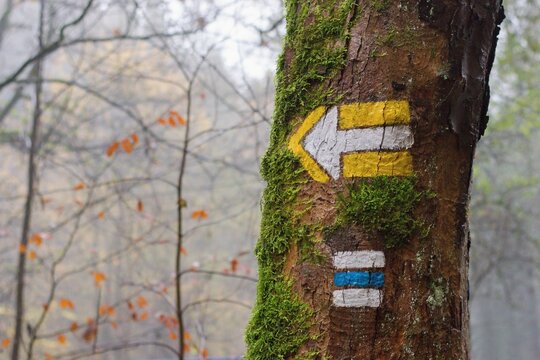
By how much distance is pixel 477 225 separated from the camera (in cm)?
799

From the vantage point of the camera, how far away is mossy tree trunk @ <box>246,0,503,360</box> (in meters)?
1.05

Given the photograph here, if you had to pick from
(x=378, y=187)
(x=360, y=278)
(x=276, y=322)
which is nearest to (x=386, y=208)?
(x=378, y=187)

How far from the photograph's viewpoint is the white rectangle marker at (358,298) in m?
1.05

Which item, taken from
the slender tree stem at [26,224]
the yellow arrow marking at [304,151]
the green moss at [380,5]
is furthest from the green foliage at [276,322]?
the slender tree stem at [26,224]

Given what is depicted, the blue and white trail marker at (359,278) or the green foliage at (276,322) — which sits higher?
the blue and white trail marker at (359,278)

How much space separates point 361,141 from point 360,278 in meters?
0.28

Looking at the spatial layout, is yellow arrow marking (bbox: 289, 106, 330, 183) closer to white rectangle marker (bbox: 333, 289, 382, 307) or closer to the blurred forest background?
white rectangle marker (bbox: 333, 289, 382, 307)

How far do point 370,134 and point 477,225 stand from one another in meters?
7.51

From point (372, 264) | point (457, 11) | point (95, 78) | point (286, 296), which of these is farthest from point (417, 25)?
point (95, 78)

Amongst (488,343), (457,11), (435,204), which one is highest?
(457,11)

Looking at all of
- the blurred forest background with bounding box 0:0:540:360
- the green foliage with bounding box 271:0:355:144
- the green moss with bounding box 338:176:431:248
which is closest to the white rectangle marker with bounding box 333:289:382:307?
the green moss with bounding box 338:176:431:248

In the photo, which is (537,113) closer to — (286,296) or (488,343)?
(286,296)

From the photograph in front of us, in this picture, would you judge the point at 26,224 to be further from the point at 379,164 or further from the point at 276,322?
the point at 379,164

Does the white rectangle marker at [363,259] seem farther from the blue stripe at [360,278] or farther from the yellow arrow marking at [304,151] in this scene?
the yellow arrow marking at [304,151]
